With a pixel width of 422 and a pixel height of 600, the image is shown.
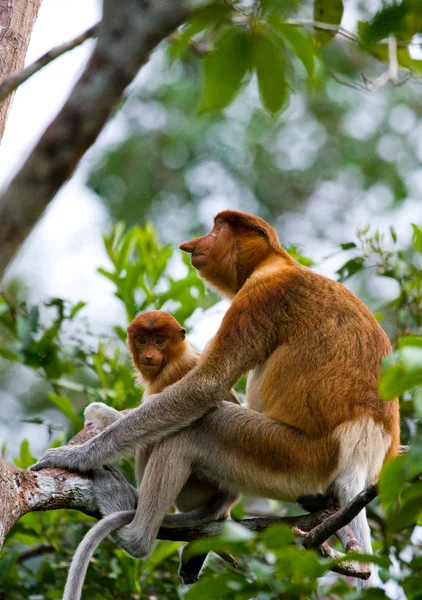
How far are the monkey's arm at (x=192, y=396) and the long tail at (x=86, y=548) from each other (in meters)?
0.25

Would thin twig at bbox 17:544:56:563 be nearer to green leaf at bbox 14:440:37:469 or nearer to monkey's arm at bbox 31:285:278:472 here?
green leaf at bbox 14:440:37:469

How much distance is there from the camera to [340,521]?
8.26ft

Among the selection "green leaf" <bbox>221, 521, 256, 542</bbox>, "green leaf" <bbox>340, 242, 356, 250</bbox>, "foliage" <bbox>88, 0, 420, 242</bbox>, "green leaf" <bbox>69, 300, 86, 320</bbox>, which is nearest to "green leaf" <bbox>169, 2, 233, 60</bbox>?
"green leaf" <bbox>221, 521, 256, 542</bbox>

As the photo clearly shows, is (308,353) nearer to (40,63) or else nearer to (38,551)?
(40,63)

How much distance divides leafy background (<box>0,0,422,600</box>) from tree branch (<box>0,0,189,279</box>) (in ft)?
0.23

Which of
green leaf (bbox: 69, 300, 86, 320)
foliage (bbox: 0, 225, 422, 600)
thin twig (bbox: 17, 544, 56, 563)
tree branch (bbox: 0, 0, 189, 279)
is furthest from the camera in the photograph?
green leaf (bbox: 69, 300, 86, 320)

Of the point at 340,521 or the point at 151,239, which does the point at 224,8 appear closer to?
the point at 340,521

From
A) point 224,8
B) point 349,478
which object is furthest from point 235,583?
point 349,478

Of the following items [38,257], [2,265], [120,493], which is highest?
[2,265]

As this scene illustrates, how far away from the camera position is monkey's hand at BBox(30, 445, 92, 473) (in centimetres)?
345

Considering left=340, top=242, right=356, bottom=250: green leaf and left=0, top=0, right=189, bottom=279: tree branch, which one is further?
left=340, top=242, right=356, bottom=250: green leaf

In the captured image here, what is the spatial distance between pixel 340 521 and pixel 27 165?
1708 millimetres

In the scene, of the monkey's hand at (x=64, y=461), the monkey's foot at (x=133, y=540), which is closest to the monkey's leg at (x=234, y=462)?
the monkey's foot at (x=133, y=540)

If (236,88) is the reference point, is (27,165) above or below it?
below
